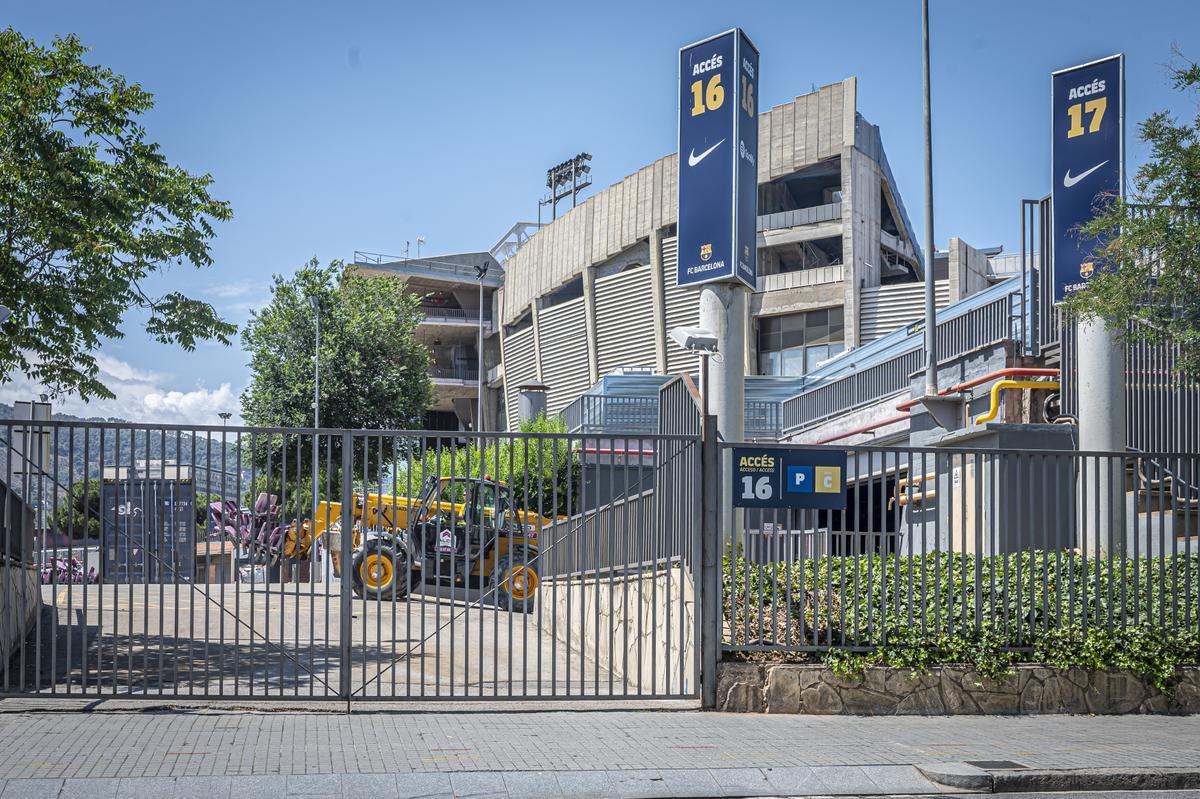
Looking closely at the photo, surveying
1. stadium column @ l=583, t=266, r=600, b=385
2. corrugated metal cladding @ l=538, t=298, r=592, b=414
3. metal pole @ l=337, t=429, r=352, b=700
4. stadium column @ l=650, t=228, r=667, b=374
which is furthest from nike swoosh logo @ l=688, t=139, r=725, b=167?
corrugated metal cladding @ l=538, t=298, r=592, b=414

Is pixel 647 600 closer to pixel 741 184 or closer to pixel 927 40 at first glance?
pixel 741 184

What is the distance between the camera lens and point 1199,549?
11250 mm

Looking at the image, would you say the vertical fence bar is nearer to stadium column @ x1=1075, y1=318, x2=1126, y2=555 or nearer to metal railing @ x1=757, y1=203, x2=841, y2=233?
stadium column @ x1=1075, y1=318, x2=1126, y2=555

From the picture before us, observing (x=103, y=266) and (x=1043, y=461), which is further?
(x=103, y=266)

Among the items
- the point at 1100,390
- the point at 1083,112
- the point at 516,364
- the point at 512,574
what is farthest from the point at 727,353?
the point at 516,364

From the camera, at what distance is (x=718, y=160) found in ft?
48.1

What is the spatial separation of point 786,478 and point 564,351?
50.6 m

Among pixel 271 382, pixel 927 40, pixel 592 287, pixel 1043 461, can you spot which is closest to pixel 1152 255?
pixel 1043 461

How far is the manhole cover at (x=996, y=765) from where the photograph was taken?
8.30 metres

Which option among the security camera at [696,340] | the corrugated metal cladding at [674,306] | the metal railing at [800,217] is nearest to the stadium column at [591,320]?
the corrugated metal cladding at [674,306]

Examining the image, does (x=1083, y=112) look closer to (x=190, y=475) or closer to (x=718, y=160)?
(x=718, y=160)

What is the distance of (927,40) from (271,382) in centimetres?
2641

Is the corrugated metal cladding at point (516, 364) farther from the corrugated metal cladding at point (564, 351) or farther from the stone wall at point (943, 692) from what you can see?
the stone wall at point (943, 692)

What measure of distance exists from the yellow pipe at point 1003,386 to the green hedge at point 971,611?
14.5ft
